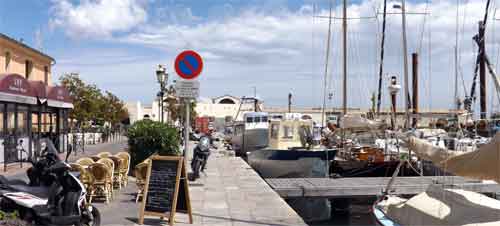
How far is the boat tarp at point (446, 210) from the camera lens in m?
7.86

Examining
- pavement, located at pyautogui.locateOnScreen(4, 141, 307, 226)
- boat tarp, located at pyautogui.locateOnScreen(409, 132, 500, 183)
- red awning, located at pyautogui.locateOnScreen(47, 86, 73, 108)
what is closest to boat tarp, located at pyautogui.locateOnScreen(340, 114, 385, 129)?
pavement, located at pyautogui.locateOnScreen(4, 141, 307, 226)

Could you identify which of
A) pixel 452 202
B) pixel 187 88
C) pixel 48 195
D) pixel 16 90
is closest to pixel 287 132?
pixel 16 90

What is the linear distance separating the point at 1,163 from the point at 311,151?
11148 mm

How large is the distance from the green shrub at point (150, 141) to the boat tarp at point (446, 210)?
8031 mm

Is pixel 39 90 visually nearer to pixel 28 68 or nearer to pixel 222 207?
pixel 28 68

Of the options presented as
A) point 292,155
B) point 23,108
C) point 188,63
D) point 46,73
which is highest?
point 46,73

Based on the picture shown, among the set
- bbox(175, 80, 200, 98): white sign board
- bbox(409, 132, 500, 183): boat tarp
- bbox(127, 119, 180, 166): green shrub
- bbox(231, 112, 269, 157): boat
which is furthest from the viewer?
bbox(231, 112, 269, 157): boat

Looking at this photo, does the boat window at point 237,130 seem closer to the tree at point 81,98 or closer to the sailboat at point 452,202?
the tree at point 81,98

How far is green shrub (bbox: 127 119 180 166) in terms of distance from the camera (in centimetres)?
1586

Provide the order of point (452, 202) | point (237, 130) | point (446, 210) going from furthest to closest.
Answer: point (237, 130), point (452, 202), point (446, 210)

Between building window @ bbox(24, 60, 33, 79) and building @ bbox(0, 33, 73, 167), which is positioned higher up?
building window @ bbox(24, 60, 33, 79)

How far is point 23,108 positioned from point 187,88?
13369mm

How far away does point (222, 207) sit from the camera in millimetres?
11109

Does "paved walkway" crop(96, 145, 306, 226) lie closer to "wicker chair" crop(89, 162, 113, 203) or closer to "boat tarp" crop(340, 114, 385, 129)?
"wicker chair" crop(89, 162, 113, 203)
